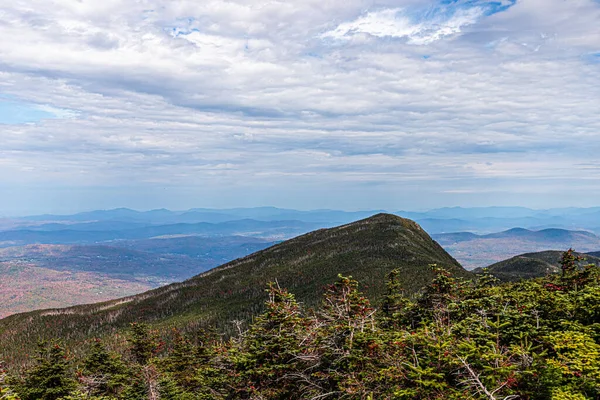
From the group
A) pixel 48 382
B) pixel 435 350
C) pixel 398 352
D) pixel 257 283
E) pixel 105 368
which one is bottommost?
pixel 257 283

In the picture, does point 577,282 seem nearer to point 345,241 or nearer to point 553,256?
point 345,241

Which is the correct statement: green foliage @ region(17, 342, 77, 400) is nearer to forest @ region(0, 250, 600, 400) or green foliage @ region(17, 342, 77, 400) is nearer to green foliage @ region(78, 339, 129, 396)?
green foliage @ region(78, 339, 129, 396)

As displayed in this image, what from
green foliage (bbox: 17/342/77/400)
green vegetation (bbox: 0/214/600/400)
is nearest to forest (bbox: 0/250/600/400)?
green vegetation (bbox: 0/214/600/400)

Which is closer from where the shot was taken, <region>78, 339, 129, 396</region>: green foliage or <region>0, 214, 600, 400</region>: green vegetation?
<region>0, 214, 600, 400</region>: green vegetation

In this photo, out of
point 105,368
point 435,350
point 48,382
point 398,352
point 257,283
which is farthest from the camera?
point 257,283

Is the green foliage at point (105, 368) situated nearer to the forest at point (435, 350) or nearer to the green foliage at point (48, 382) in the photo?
the green foliage at point (48, 382)

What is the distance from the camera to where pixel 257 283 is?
335ft

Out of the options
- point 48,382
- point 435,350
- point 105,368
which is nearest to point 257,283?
point 105,368

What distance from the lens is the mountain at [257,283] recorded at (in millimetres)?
79775

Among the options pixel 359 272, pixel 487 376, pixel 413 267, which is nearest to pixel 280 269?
pixel 359 272

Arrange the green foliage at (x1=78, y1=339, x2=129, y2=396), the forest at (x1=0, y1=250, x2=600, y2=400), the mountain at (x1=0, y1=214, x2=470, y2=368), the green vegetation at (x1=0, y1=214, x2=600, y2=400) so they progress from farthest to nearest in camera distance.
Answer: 1. the mountain at (x1=0, y1=214, x2=470, y2=368)
2. the green foliage at (x1=78, y1=339, x2=129, y2=396)
3. the green vegetation at (x1=0, y1=214, x2=600, y2=400)
4. the forest at (x1=0, y1=250, x2=600, y2=400)

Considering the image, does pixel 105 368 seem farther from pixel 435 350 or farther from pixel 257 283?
pixel 257 283

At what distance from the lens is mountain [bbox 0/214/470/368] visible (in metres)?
79.8

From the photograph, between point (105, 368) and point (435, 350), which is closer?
point (435, 350)
